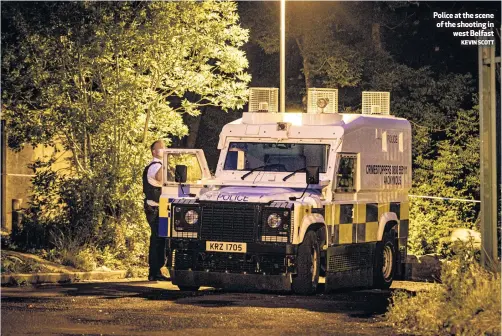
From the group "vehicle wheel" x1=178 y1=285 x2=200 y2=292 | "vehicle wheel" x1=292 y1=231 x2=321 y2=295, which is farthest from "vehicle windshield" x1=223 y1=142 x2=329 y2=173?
"vehicle wheel" x1=178 y1=285 x2=200 y2=292

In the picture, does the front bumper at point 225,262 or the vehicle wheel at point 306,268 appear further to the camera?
the vehicle wheel at point 306,268

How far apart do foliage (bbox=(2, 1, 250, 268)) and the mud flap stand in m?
5.43

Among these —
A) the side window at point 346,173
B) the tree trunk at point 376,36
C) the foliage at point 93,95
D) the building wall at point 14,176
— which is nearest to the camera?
the side window at point 346,173

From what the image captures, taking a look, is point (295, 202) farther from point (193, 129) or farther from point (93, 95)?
point (193, 129)

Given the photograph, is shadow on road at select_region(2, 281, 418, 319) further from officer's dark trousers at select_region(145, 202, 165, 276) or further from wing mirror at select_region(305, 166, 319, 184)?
wing mirror at select_region(305, 166, 319, 184)

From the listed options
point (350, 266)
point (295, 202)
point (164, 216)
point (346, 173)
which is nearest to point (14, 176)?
point (164, 216)

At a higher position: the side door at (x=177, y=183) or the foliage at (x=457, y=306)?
the side door at (x=177, y=183)

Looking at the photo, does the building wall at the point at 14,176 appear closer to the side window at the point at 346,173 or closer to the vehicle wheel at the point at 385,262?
the vehicle wheel at the point at 385,262

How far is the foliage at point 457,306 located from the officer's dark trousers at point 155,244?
542 cm

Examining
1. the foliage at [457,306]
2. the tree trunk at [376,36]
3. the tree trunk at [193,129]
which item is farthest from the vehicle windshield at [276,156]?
the tree trunk at [193,129]

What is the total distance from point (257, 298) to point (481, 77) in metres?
5.06

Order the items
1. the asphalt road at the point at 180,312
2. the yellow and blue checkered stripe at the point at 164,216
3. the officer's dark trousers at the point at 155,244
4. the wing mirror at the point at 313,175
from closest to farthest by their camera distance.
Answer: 1. the asphalt road at the point at 180,312
2. the wing mirror at the point at 313,175
3. the yellow and blue checkered stripe at the point at 164,216
4. the officer's dark trousers at the point at 155,244

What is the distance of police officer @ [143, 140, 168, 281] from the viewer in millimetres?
19125

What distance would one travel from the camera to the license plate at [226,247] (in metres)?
17.2
